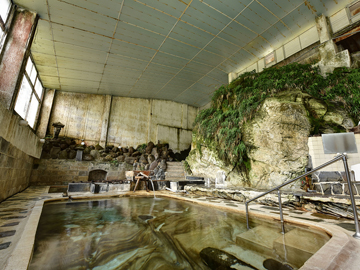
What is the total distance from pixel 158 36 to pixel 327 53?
25.8ft

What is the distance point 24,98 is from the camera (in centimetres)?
826

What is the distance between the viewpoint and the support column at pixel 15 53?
505 centimetres

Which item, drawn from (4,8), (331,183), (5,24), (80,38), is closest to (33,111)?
(80,38)

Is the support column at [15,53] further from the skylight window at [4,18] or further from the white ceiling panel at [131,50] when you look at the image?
the white ceiling panel at [131,50]

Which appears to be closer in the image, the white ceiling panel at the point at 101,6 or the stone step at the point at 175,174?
the white ceiling panel at the point at 101,6

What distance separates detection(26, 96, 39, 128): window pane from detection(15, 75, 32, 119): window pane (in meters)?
0.88

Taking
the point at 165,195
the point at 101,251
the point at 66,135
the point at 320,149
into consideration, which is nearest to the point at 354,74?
the point at 320,149

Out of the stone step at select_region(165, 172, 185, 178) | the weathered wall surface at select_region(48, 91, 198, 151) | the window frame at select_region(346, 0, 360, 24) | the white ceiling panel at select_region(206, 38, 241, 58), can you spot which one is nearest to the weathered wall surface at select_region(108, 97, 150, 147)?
the weathered wall surface at select_region(48, 91, 198, 151)

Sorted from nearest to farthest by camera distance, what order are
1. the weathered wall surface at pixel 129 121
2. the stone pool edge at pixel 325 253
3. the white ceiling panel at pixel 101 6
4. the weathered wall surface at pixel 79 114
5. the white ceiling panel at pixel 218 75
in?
the stone pool edge at pixel 325 253, the white ceiling panel at pixel 101 6, the white ceiling panel at pixel 218 75, the weathered wall surface at pixel 79 114, the weathered wall surface at pixel 129 121

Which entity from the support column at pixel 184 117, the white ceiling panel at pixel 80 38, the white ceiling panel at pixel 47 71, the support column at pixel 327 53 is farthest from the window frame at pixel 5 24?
the support column at pixel 184 117

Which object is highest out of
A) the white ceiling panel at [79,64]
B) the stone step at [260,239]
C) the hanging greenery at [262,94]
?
A: the white ceiling panel at [79,64]

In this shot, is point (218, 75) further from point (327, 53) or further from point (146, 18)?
point (146, 18)

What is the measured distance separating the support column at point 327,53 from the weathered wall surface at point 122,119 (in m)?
11.1

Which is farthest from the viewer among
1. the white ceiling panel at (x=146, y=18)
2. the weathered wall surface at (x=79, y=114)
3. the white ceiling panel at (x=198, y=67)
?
the weathered wall surface at (x=79, y=114)
